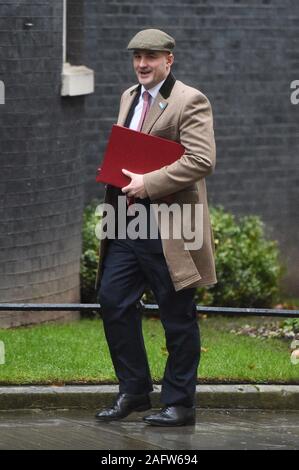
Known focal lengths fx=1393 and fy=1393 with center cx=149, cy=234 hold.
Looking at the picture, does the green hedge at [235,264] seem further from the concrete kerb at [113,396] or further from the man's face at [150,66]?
the man's face at [150,66]

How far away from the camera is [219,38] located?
13344 mm

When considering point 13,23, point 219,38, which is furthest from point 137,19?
point 13,23

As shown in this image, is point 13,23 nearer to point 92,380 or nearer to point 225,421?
point 92,380

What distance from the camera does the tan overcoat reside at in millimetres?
7523

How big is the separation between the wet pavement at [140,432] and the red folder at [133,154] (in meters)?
1.37

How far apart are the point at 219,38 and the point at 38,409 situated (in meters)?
5.95

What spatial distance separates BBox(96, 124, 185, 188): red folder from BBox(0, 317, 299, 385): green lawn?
5.15ft

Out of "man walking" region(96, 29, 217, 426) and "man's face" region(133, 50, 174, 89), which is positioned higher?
"man's face" region(133, 50, 174, 89)

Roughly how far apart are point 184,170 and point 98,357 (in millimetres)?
2233

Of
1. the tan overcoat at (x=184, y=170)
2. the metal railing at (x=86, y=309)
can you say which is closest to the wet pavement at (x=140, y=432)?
the metal railing at (x=86, y=309)

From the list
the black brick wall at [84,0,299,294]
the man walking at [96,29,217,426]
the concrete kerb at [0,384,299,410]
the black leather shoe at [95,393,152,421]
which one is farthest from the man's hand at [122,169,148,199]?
the black brick wall at [84,0,299,294]

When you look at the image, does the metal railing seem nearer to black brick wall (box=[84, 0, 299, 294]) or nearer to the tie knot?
the tie knot

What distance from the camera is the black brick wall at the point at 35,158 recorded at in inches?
419

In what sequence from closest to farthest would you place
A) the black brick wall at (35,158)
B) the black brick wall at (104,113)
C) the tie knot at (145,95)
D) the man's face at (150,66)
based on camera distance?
the man's face at (150,66)
the tie knot at (145,95)
the black brick wall at (35,158)
the black brick wall at (104,113)
